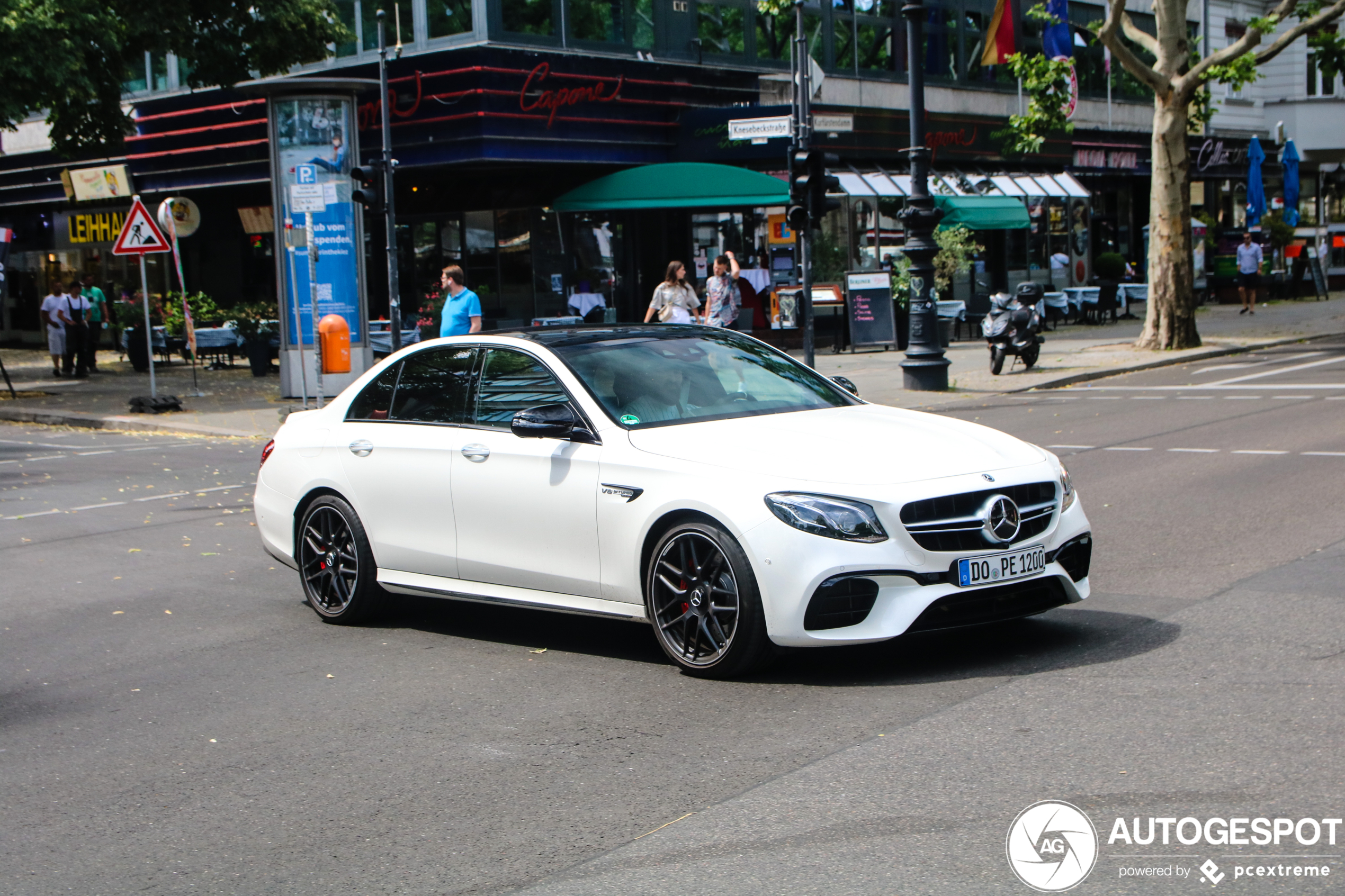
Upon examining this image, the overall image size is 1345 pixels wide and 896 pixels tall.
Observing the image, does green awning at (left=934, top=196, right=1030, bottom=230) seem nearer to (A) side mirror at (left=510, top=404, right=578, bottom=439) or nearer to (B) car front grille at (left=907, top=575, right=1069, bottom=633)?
(A) side mirror at (left=510, top=404, right=578, bottom=439)

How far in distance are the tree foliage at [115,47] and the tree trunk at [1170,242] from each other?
1463 cm

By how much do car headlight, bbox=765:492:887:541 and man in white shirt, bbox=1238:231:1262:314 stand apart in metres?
31.7

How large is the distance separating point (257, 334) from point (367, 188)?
5.96 m

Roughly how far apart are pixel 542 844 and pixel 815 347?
25988 mm

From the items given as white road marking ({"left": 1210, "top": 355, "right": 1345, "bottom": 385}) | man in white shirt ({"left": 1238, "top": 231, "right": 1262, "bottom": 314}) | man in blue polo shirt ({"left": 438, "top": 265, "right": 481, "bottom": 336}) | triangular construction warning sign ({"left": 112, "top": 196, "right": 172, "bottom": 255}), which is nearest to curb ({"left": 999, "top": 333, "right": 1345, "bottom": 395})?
white road marking ({"left": 1210, "top": 355, "right": 1345, "bottom": 385})

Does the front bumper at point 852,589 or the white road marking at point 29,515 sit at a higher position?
the front bumper at point 852,589

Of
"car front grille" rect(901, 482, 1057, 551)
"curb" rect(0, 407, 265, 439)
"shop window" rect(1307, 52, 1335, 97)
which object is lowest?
"curb" rect(0, 407, 265, 439)

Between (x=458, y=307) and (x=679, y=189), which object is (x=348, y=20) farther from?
(x=458, y=307)

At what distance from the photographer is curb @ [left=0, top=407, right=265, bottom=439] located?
19562mm

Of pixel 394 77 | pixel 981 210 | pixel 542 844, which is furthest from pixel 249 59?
pixel 542 844

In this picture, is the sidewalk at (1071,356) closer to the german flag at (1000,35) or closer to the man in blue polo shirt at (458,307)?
the man in blue polo shirt at (458,307)

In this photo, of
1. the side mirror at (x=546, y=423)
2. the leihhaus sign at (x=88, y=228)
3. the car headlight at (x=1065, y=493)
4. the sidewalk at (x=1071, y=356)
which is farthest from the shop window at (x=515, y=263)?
the car headlight at (x=1065, y=493)

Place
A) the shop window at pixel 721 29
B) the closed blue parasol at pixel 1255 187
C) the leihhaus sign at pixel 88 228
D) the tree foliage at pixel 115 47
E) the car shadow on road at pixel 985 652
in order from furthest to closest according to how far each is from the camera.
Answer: the closed blue parasol at pixel 1255 187
the leihhaus sign at pixel 88 228
the shop window at pixel 721 29
the tree foliage at pixel 115 47
the car shadow on road at pixel 985 652

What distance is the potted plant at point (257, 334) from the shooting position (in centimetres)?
2739
